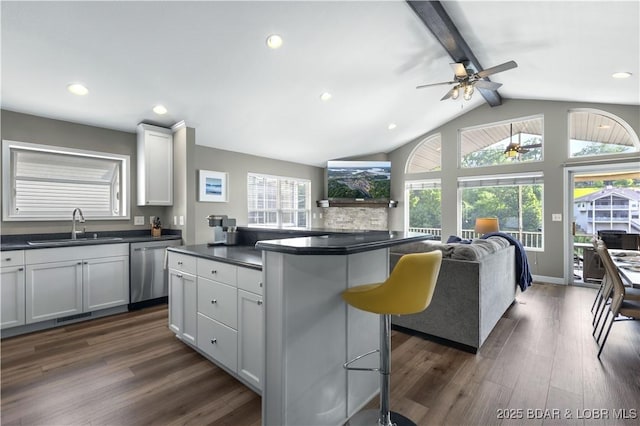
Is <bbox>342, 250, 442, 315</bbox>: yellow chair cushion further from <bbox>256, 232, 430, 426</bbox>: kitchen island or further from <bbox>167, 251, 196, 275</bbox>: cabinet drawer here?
<bbox>167, 251, 196, 275</bbox>: cabinet drawer

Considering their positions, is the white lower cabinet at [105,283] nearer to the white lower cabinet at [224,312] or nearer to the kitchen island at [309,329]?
the white lower cabinet at [224,312]

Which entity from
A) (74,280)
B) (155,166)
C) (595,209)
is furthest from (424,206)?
(74,280)

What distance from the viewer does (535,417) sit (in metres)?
1.71

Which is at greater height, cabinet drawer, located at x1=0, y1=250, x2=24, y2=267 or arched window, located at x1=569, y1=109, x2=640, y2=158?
arched window, located at x1=569, y1=109, x2=640, y2=158

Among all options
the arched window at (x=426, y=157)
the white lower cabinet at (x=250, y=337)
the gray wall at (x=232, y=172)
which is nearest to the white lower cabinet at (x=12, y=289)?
the gray wall at (x=232, y=172)

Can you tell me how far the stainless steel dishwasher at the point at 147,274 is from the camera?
3.51 meters

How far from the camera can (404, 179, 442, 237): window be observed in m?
6.41

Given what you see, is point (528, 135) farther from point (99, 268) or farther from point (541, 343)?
point (99, 268)

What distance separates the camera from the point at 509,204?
552 centimetres

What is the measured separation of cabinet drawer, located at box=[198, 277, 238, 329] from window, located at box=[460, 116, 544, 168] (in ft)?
16.9

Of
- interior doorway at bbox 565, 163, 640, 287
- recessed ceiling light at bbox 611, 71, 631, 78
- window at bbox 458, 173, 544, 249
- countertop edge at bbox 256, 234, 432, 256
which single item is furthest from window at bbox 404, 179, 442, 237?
countertop edge at bbox 256, 234, 432, 256

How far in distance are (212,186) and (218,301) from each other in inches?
131

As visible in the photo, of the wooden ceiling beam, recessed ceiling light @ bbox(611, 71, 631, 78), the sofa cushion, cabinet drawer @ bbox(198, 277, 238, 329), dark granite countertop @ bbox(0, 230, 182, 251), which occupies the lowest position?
cabinet drawer @ bbox(198, 277, 238, 329)

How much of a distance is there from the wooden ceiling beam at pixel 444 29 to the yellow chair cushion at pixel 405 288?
2563mm
